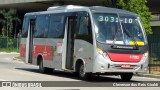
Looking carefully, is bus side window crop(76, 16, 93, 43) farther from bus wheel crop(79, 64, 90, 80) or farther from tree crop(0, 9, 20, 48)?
tree crop(0, 9, 20, 48)

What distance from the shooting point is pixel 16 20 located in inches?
3125

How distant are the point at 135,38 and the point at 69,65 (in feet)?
10.8

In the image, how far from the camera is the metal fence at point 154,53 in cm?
2550

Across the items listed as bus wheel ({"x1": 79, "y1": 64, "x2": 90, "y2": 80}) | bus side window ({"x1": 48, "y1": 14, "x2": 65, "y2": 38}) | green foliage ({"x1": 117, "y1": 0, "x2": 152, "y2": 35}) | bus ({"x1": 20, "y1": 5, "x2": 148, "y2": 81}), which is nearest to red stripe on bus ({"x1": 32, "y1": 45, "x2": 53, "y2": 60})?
bus ({"x1": 20, "y1": 5, "x2": 148, "y2": 81})

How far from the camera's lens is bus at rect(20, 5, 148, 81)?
1872 centimetres

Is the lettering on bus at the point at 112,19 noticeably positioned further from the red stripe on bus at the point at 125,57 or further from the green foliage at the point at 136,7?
the green foliage at the point at 136,7

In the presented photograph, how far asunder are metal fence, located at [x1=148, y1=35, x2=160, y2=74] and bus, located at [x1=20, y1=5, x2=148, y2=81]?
557cm

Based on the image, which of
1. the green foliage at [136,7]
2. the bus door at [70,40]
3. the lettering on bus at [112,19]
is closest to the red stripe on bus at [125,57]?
the lettering on bus at [112,19]

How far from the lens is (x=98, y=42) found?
18.7 metres

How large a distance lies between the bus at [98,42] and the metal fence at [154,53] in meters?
5.57

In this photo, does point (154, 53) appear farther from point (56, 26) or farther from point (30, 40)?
point (30, 40)

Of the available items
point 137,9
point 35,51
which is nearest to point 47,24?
point 35,51

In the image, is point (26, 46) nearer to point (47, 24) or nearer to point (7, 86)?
point (47, 24)

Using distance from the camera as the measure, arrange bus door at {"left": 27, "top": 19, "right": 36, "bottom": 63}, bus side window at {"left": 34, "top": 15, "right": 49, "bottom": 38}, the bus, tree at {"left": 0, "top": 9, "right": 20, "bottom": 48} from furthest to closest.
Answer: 1. tree at {"left": 0, "top": 9, "right": 20, "bottom": 48}
2. bus door at {"left": 27, "top": 19, "right": 36, "bottom": 63}
3. bus side window at {"left": 34, "top": 15, "right": 49, "bottom": 38}
4. the bus
